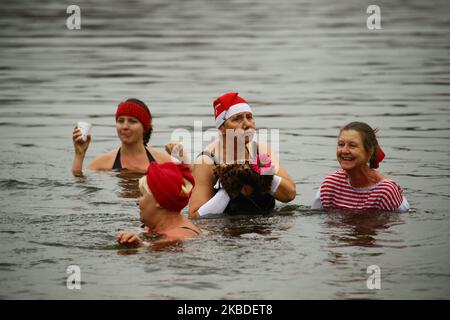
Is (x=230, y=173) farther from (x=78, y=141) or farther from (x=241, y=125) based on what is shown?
(x=78, y=141)

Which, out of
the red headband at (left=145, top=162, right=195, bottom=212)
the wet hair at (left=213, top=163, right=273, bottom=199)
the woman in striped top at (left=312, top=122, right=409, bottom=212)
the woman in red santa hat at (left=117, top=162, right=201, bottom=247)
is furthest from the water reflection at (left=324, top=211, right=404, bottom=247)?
the red headband at (left=145, top=162, right=195, bottom=212)

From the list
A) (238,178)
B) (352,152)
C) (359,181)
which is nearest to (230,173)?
(238,178)

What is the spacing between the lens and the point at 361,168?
41.3 ft

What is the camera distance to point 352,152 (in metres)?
12.4

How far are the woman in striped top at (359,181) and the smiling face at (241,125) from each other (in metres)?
1.02

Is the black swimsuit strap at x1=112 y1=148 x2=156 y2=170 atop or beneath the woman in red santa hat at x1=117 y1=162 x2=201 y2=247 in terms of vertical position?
atop

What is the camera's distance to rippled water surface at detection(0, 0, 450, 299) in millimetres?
10188

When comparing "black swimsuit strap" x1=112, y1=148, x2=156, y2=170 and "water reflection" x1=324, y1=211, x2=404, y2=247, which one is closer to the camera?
"water reflection" x1=324, y1=211, x2=404, y2=247

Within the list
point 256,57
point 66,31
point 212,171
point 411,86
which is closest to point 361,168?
point 212,171

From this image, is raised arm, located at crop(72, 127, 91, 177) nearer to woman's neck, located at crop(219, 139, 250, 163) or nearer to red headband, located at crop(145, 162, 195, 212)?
woman's neck, located at crop(219, 139, 250, 163)

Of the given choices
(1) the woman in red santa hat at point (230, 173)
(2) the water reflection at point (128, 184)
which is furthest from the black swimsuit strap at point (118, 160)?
(1) the woman in red santa hat at point (230, 173)

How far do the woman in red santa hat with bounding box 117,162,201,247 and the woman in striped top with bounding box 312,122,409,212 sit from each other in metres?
2.24
